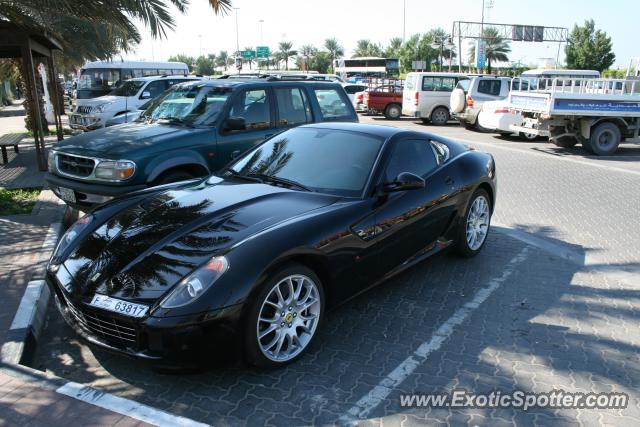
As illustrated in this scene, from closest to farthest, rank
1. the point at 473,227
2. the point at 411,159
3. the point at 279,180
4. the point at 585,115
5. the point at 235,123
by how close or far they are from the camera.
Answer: the point at 279,180, the point at 411,159, the point at 473,227, the point at 235,123, the point at 585,115

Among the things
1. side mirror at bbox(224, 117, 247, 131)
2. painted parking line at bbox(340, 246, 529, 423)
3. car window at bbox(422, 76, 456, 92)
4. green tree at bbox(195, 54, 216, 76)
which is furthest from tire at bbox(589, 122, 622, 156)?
green tree at bbox(195, 54, 216, 76)

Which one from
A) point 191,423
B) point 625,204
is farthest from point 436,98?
point 191,423

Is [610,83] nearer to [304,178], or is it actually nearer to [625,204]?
[625,204]

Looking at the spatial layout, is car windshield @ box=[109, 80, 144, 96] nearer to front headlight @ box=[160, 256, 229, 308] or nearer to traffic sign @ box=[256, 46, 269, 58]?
front headlight @ box=[160, 256, 229, 308]

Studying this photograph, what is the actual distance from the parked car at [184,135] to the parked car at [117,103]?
26.3ft

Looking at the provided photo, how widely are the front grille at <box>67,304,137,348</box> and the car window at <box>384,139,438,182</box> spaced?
2267 mm

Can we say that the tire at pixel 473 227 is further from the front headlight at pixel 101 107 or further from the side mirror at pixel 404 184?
the front headlight at pixel 101 107

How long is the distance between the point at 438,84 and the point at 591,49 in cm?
→ 4927

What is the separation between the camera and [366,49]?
8638 centimetres

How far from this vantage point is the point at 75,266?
11.5 ft

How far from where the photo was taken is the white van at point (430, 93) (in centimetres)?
2077

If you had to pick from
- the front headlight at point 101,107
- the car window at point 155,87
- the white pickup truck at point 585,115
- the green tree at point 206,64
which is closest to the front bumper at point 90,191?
the front headlight at point 101,107

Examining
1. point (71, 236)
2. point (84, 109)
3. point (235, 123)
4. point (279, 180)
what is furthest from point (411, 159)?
point (84, 109)

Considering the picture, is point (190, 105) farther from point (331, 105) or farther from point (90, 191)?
point (331, 105)
